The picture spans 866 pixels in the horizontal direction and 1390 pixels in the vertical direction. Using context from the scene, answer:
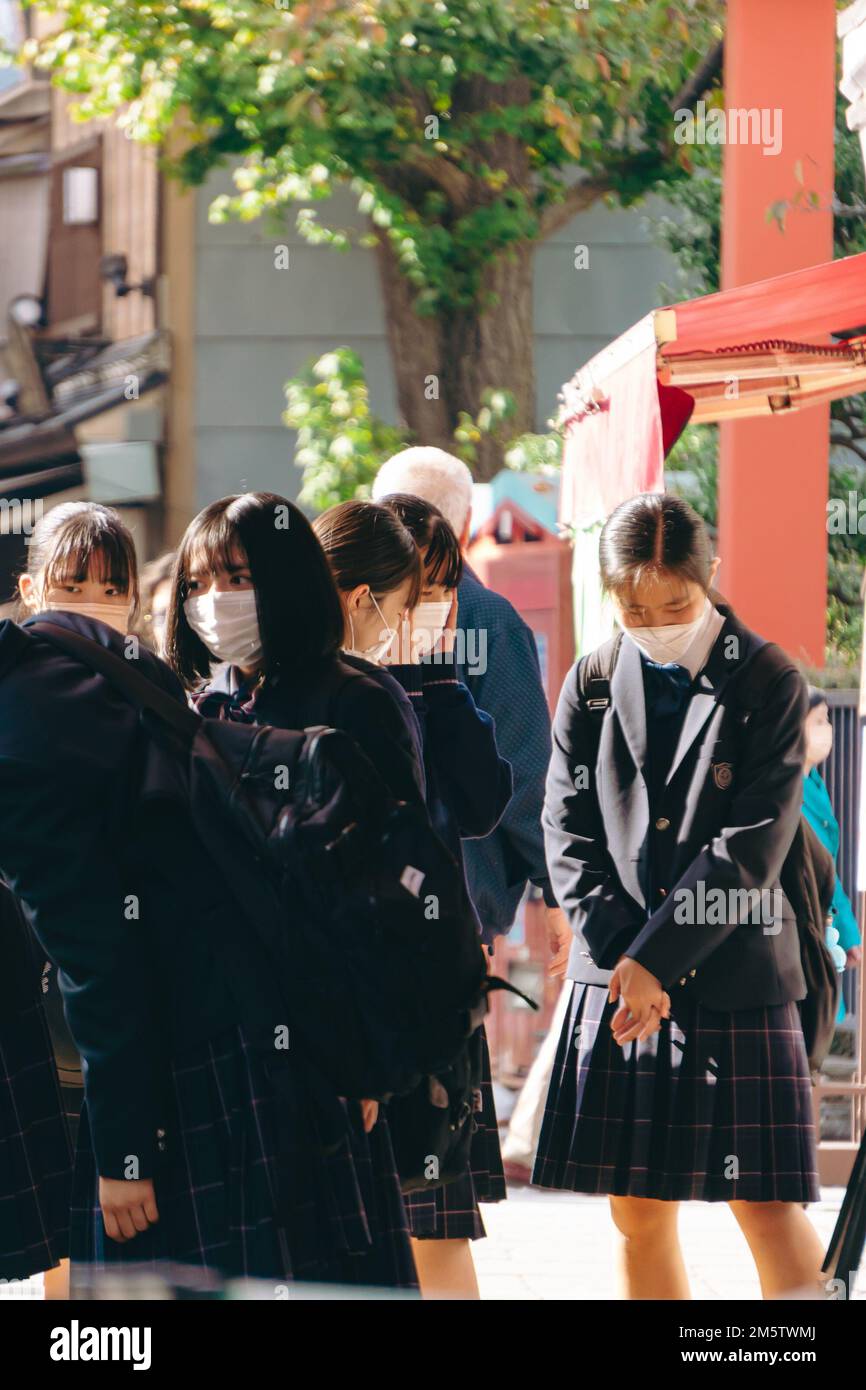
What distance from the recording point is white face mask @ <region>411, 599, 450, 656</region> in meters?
3.82

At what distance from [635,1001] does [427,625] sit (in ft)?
2.82

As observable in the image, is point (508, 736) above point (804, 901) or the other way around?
above

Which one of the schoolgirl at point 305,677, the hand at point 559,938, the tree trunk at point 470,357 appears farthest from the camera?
the tree trunk at point 470,357

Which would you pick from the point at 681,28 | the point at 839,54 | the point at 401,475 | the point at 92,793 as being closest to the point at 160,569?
the point at 401,475

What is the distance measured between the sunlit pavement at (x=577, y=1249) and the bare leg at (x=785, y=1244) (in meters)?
0.52

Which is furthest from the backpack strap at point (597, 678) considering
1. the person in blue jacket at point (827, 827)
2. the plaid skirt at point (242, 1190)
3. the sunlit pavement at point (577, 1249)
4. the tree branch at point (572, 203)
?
the tree branch at point (572, 203)

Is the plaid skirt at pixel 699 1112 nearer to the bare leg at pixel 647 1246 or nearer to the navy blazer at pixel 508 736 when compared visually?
the bare leg at pixel 647 1246

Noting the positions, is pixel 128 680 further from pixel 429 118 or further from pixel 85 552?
pixel 429 118

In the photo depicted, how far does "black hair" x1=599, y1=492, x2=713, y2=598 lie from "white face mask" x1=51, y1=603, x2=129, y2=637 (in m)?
0.91

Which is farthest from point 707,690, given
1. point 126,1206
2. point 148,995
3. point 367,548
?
point 126,1206

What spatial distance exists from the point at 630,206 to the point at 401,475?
7.37 meters

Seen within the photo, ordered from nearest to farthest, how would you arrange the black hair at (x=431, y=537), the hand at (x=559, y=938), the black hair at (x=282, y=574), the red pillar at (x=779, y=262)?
1. the black hair at (x=282, y=574)
2. the black hair at (x=431, y=537)
3. the hand at (x=559, y=938)
4. the red pillar at (x=779, y=262)

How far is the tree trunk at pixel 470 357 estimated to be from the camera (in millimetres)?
11305

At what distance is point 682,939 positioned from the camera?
3490mm
